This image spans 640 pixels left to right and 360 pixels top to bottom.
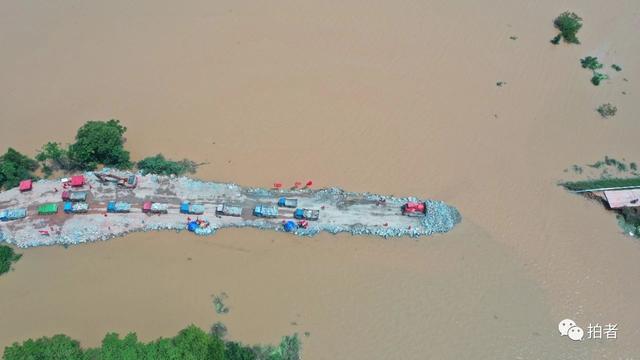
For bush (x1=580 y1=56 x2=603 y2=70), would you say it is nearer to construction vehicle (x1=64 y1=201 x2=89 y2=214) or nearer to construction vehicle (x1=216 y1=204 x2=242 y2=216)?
construction vehicle (x1=216 y1=204 x2=242 y2=216)

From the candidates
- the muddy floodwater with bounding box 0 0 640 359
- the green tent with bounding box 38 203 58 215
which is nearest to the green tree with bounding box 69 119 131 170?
the muddy floodwater with bounding box 0 0 640 359

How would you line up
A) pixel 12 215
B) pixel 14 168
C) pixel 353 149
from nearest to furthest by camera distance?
pixel 12 215 → pixel 14 168 → pixel 353 149

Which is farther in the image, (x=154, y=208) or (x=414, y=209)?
(x=414, y=209)

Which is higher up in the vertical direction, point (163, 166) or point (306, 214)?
point (163, 166)

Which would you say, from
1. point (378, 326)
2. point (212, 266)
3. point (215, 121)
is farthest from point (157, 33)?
point (378, 326)

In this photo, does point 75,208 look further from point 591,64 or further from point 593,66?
point 593,66

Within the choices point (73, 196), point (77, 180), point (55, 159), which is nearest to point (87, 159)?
point (77, 180)
